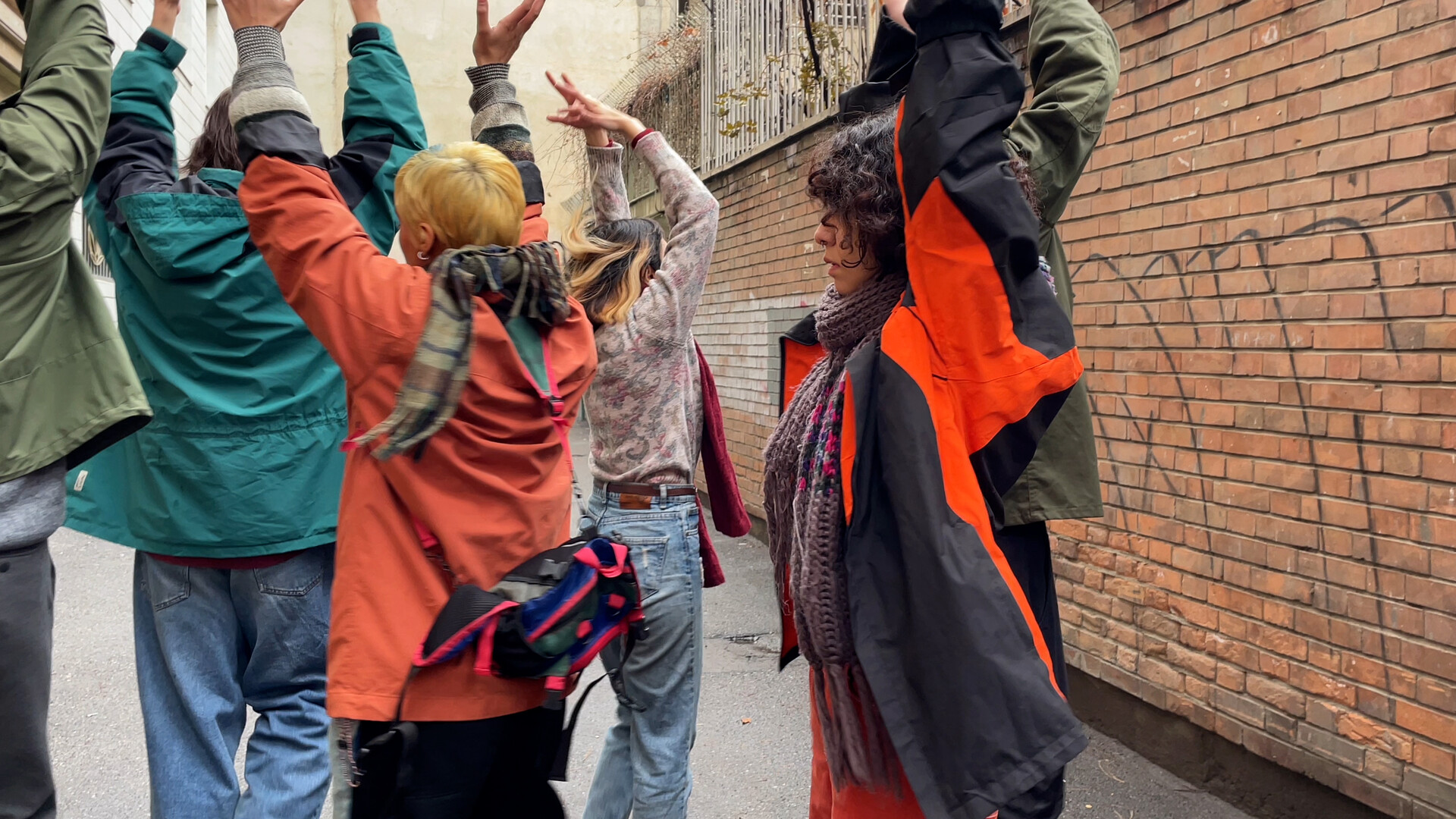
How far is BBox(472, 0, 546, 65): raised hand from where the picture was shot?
8.18 feet

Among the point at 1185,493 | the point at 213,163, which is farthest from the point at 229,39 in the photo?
the point at 1185,493

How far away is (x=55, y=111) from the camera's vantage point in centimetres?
207

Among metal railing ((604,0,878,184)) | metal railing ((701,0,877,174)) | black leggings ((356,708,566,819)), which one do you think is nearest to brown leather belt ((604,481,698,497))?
black leggings ((356,708,566,819))

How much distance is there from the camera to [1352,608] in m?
3.00

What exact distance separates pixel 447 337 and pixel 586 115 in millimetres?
1151

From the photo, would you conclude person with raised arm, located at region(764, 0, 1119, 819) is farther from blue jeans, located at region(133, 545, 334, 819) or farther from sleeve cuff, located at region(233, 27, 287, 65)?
blue jeans, located at region(133, 545, 334, 819)

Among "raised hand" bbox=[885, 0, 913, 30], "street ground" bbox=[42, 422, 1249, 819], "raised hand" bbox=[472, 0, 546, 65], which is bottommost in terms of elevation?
"street ground" bbox=[42, 422, 1249, 819]

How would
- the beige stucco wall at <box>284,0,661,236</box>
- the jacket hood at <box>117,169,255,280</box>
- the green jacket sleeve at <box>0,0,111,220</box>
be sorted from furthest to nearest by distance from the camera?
the beige stucco wall at <box>284,0,661,236</box>
the jacket hood at <box>117,169,255,280</box>
the green jacket sleeve at <box>0,0,111,220</box>

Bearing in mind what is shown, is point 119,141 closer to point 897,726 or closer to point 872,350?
point 872,350

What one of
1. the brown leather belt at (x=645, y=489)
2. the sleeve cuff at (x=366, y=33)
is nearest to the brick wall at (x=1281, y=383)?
the brown leather belt at (x=645, y=489)

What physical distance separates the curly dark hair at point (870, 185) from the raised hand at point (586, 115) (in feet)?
3.10

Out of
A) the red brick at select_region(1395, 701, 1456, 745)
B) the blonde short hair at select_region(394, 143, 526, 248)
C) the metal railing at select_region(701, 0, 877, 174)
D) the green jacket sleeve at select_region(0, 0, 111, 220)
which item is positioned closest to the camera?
the blonde short hair at select_region(394, 143, 526, 248)

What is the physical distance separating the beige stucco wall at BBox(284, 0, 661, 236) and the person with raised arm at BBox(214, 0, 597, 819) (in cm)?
1771

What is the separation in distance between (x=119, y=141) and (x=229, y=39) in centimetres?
1311
